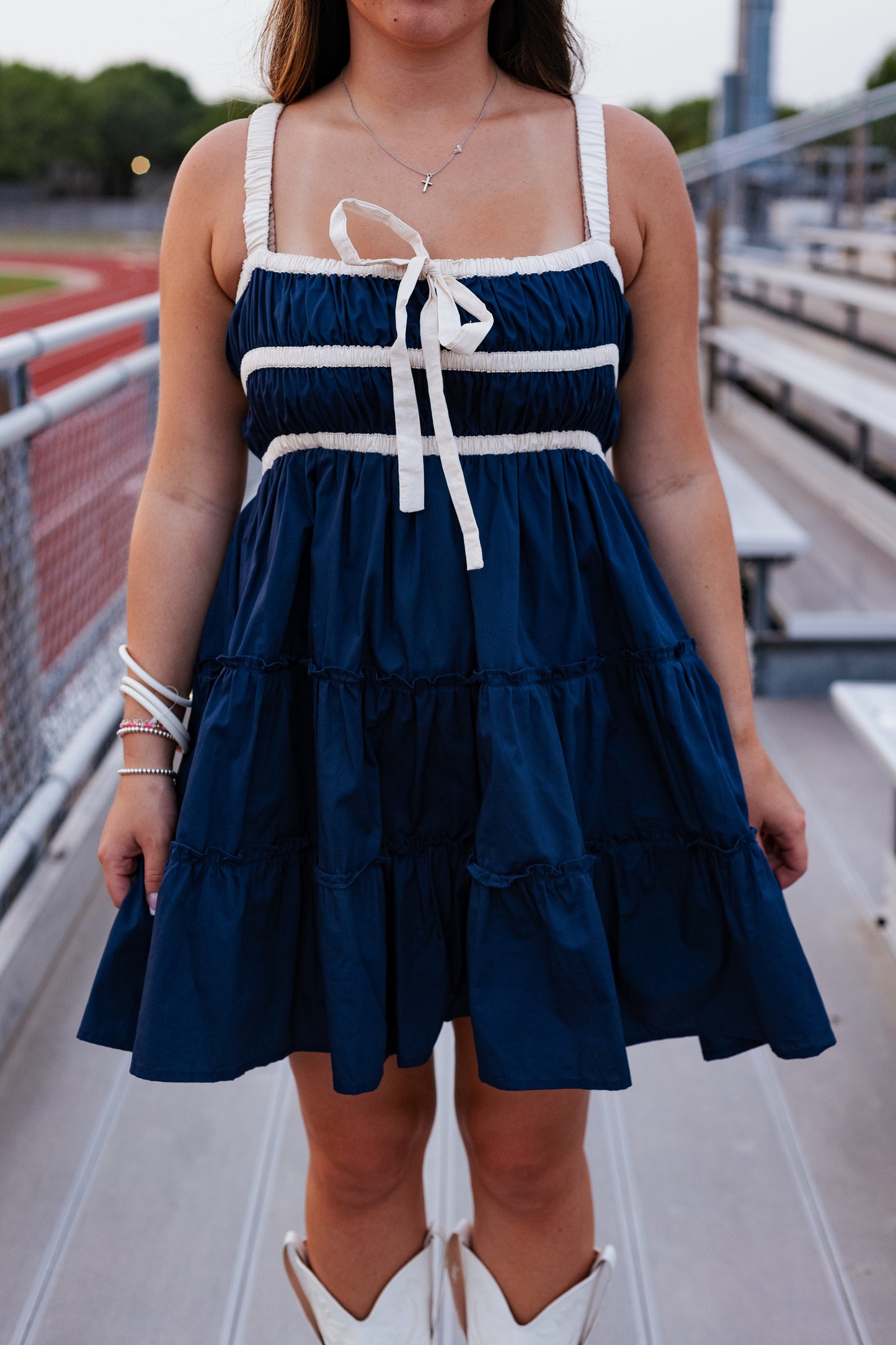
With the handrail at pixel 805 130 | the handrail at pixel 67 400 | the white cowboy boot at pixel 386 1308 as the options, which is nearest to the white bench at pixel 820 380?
the handrail at pixel 805 130

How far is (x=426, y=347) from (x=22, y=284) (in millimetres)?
31207

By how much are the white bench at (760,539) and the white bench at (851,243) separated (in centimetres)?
213

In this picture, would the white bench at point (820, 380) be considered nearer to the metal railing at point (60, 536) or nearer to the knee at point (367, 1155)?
the metal railing at point (60, 536)

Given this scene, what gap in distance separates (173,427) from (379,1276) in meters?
0.84

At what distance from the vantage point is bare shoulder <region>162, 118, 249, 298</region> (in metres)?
0.98

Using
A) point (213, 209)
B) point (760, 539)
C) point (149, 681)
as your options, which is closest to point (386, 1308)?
point (149, 681)

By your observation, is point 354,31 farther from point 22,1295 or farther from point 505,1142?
point 22,1295

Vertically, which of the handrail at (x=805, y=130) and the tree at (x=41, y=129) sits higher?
the tree at (x=41, y=129)

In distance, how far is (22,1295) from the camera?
1.50 meters

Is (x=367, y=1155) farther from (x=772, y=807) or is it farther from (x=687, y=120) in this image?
(x=687, y=120)

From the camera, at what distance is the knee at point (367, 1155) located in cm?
111

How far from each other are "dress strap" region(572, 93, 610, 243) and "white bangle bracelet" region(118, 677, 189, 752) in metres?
0.53

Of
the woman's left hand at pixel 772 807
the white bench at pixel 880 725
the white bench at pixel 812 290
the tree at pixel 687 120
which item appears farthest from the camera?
the tree at pixel 687 120

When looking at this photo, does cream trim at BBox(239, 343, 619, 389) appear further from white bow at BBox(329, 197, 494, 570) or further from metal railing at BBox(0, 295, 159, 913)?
metal railing at BBox(0, 295, 159, 913)
